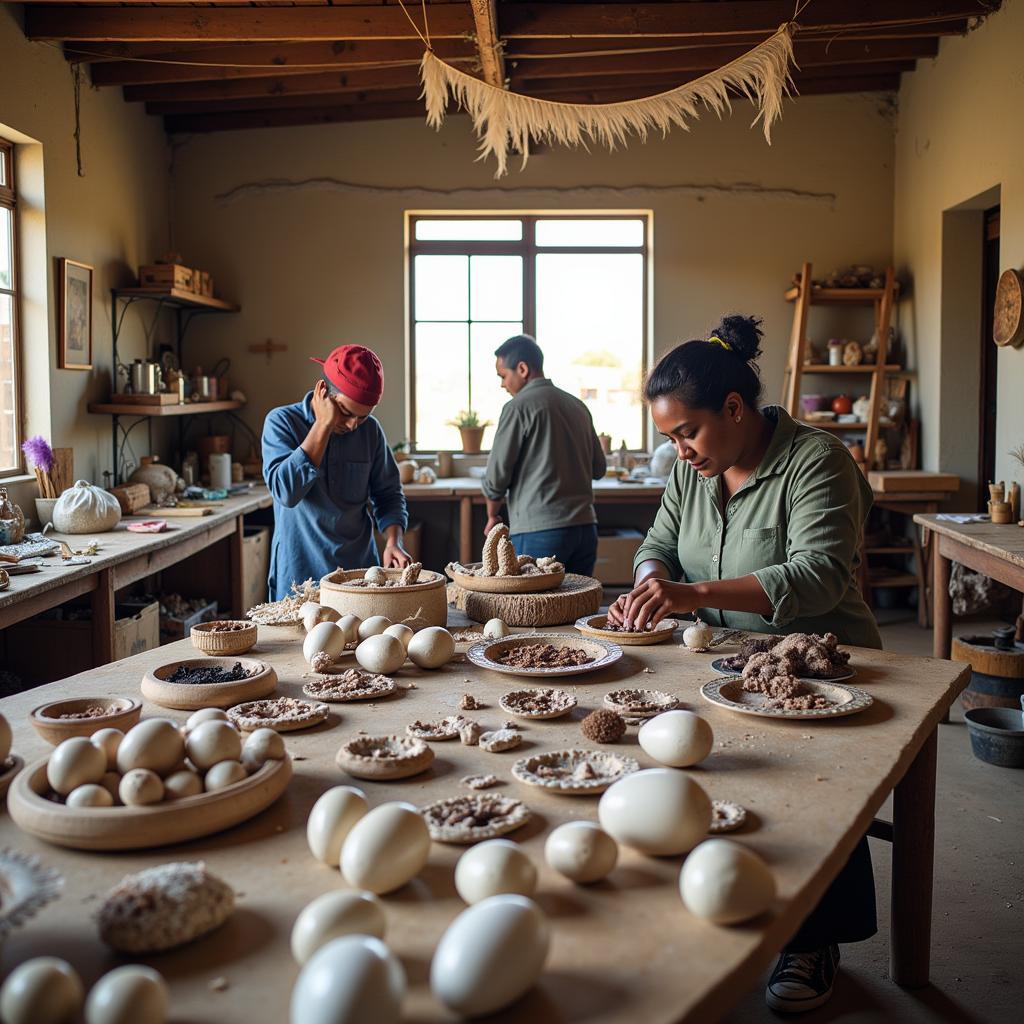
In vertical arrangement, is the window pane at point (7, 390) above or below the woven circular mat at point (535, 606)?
above

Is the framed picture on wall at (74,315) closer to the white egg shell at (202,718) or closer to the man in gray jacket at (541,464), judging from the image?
the man in gray jacket at (541,464)

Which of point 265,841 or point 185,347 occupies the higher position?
point 185,347

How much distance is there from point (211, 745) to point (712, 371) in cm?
152

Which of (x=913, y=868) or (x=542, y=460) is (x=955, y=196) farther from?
(x=913, y=868)

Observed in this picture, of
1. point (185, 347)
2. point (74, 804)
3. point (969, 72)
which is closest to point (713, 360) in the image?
point (74, 804)

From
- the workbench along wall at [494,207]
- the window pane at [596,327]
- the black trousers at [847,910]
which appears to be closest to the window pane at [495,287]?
the window pane at [596,327]

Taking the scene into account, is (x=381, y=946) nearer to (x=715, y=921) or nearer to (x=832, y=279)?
(x=715, y=921)

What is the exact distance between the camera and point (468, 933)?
3.17ft

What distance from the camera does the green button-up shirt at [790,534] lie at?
2.30m

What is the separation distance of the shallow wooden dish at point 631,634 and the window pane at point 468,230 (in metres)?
5.30

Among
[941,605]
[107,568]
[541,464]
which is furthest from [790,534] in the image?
[941,605]

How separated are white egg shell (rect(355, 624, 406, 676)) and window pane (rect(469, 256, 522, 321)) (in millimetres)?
5551

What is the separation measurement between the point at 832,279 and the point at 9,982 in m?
7.00

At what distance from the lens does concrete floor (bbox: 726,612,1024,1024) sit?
7.74ft
